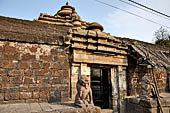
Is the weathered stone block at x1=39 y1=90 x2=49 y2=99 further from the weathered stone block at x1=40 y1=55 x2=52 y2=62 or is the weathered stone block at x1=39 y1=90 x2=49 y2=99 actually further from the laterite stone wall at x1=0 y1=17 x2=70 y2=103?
the weathered stone block at x1=40 y1=55 x2=52 y2=62

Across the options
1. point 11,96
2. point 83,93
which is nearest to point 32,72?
point 11,96

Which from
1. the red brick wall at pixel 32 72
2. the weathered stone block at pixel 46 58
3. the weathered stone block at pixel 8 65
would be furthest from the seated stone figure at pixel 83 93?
the weathered stone block at pixel 8 65

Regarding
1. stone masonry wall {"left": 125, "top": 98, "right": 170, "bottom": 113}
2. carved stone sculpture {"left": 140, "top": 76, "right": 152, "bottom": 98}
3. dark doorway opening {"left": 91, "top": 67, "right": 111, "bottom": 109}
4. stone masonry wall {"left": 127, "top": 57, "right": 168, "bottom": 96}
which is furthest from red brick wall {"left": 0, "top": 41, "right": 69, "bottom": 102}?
stone masonry wall {"left": 127, "top": 57, "right": 168, "bottom": 96}

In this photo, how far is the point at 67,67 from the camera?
4738 mm

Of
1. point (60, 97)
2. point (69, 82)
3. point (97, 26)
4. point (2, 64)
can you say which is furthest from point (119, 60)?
point (2, 64)

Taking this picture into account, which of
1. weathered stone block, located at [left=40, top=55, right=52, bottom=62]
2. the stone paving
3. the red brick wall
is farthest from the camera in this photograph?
weathered stone block, located at [left=40, top=55, right=52, bottom=62]

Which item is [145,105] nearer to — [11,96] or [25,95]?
[25,95]

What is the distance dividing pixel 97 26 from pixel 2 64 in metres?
4.25

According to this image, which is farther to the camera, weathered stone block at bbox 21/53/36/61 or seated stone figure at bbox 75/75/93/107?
weathered stone block at bbox 21/53/36/61

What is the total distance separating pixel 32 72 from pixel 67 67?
1.23m

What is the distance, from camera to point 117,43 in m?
5.98

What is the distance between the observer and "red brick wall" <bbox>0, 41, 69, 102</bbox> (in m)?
3.92

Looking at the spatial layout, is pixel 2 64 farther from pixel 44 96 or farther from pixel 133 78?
pixel 133 78

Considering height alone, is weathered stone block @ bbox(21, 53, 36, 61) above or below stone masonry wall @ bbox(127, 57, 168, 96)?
above
